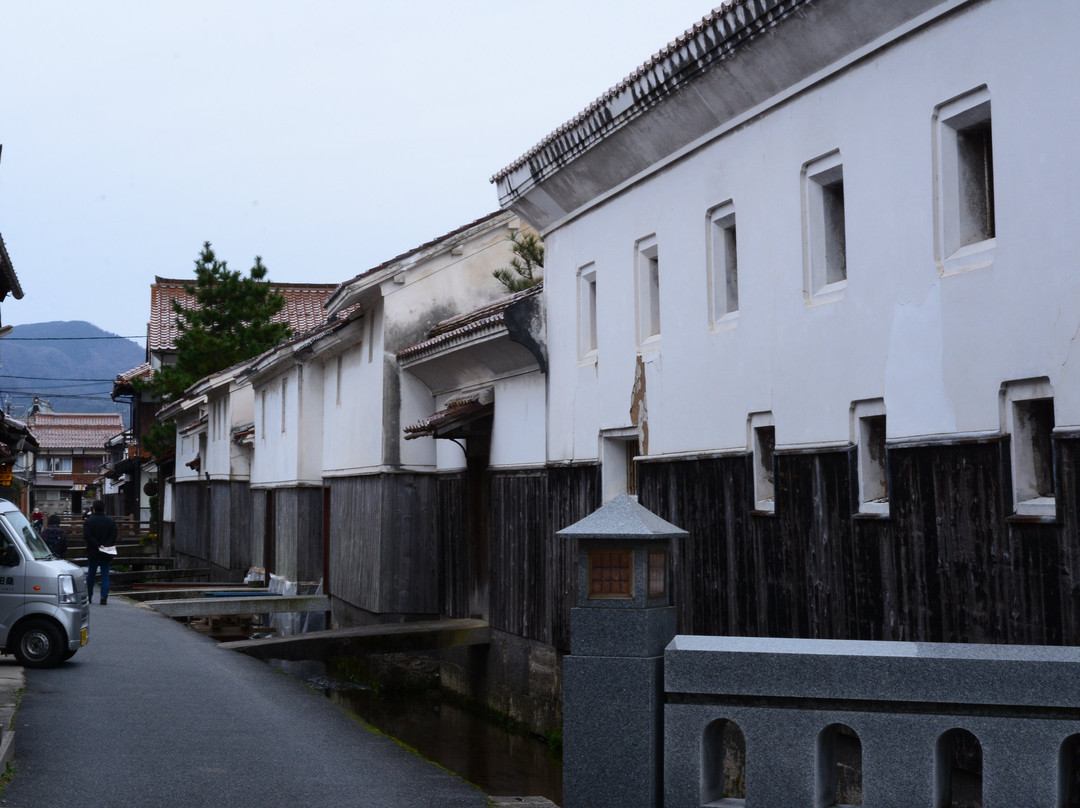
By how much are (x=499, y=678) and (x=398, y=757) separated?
819 centimetres

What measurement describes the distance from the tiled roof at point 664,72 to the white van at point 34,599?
8.05 m

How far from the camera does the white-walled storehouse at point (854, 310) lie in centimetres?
892

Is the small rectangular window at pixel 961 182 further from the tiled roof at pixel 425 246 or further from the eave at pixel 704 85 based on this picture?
the tiled roof at pixel 425 246

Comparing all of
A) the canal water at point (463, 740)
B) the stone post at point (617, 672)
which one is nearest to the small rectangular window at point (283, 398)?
the canal water at point (463, 740)

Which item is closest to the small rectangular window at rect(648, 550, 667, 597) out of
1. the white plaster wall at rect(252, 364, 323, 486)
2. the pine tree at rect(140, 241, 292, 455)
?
the white plaster wall at rect(252, 364, 323, 486)

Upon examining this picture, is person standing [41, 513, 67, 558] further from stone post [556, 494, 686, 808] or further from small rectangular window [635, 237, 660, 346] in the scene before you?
stone post [556, 494, 686, 808]

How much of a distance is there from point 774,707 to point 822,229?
5.81 meters

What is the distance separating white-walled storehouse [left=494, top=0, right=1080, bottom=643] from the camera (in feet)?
29.3

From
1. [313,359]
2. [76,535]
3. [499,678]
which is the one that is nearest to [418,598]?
[499,678]

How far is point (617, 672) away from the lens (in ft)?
25.0

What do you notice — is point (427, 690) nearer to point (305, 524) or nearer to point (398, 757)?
point (305, 524)

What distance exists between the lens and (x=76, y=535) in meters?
62.3

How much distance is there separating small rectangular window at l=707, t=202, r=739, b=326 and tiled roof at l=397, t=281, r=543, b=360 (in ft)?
15.0

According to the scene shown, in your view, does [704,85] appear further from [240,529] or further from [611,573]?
[240,529]
